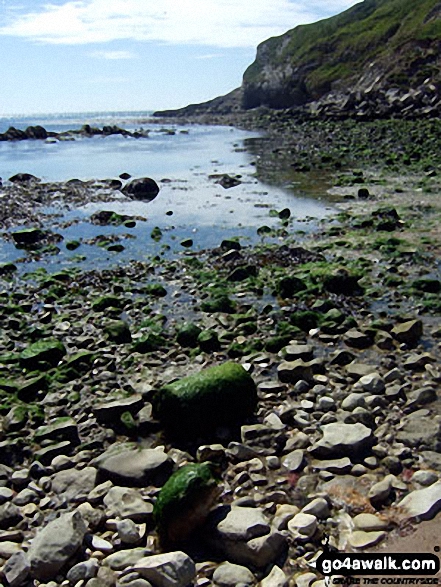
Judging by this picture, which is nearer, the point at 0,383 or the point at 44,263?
the point at 0,383

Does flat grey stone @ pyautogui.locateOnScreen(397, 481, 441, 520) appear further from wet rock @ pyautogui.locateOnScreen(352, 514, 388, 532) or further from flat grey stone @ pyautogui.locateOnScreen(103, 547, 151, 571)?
flat grey stone @ pyautogui.locateOnScreen(103, 547, 151, 571)

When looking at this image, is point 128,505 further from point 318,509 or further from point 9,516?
point 318,509

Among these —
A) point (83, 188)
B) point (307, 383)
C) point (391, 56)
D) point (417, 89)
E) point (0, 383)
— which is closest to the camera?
point (307, 383)

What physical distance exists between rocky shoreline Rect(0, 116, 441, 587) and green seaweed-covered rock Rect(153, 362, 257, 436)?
3cm

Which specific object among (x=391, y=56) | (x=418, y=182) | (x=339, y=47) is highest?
(x=339, y=47)

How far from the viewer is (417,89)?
68.5 metres

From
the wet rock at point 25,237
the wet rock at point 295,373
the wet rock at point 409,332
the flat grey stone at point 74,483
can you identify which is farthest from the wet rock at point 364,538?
the wet rock at point 25,237

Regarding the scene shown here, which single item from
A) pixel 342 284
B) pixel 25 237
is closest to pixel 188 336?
pixel 342 284

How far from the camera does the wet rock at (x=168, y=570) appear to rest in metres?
4.95

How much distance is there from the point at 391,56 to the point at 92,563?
315ft

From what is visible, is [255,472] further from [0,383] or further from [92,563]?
[0,383]

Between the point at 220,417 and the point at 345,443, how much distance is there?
1.81 metres

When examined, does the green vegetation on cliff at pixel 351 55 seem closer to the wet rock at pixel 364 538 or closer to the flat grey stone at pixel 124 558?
the wet rock at pixel 364 538

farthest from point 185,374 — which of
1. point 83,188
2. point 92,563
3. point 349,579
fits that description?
point 83,188
